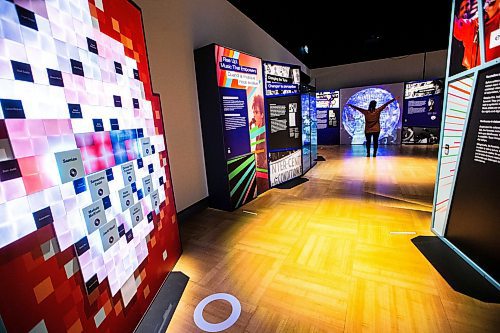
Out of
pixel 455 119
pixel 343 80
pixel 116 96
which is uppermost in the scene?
pixel 343 80

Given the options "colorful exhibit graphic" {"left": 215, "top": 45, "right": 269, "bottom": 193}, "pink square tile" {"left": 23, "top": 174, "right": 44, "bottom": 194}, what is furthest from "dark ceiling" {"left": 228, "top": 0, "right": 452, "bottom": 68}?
"pink square tile" {"left": 23, "top": 174, "right": 44, "bottom": 194}

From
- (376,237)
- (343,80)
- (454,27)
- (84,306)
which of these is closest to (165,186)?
(84,306)

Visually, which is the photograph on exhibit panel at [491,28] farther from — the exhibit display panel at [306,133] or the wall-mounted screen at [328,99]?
the wall-mounted screen at [328,99]

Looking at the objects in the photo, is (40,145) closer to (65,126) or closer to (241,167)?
(65,126)

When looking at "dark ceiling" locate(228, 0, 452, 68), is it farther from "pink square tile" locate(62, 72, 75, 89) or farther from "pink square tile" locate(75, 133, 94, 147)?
"pink square tile" locate(75, 133, 94, 147)

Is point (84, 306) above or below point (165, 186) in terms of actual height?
below

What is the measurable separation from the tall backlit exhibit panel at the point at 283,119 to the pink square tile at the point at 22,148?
11.1 ft

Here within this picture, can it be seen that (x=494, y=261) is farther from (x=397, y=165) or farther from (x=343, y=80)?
(x=343, y=80)

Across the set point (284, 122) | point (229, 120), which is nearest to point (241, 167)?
point (229, 120)

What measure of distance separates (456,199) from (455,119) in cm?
70

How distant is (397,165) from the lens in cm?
533

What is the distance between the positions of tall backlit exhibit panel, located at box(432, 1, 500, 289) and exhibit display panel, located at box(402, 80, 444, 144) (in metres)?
7.54

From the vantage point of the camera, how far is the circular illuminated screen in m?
8.70

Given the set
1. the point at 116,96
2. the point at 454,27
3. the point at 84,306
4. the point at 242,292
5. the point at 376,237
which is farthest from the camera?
the point at 376,237
